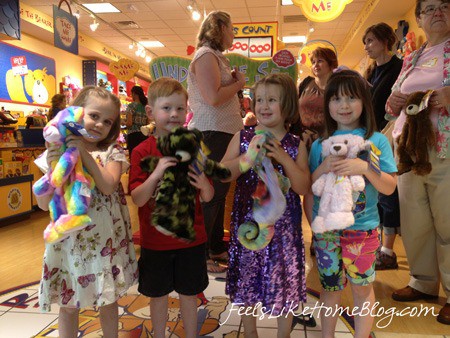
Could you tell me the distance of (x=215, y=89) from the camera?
6.79 ft

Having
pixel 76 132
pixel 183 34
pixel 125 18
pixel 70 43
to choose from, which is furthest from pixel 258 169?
pixel 183 34

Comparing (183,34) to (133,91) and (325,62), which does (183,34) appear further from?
(325,62)

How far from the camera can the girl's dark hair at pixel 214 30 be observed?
2137 mm

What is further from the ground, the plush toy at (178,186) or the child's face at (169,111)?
the child's face at (169,111)

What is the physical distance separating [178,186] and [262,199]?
1.03ft

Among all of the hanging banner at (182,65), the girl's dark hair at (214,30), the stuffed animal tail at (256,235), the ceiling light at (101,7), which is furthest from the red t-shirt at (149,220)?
the ceiling light at (101,7)

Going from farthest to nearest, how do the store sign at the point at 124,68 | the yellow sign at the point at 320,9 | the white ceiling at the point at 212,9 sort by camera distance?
the store sign at the point at 124,68
the white ceiling at the point at 212,9
the yellow sign at the point at 320,9

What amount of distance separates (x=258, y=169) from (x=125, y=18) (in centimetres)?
758

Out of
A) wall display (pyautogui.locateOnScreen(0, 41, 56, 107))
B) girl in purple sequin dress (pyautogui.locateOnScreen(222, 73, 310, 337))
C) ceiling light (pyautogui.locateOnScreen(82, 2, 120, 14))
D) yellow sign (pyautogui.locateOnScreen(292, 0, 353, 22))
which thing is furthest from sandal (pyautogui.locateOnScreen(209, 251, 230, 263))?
wall display (pyautogui.locateOnScreen(0, 41, 56, 107))

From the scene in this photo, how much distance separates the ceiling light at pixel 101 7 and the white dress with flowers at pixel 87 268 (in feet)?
22.3

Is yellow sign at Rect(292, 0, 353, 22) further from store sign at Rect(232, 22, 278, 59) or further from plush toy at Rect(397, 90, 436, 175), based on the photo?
plush toy at Rect(397, 90, 436, 175)

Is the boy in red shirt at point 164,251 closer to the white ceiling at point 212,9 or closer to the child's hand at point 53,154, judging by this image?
the child's hand at point 53,154

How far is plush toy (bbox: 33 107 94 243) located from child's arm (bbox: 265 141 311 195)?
0.68 meters

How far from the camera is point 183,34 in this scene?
9031 millimetres
